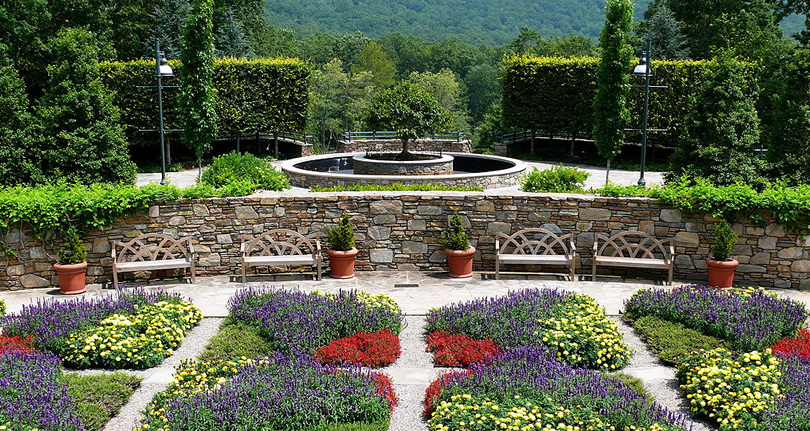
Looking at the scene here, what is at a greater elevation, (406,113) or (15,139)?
(406,113)

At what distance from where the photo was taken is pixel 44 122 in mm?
19578

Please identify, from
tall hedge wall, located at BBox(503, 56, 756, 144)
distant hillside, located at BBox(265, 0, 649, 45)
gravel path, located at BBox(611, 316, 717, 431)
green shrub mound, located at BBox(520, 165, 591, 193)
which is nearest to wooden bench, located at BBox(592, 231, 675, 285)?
green shrub mound, located at BBox(520, 165, 591, 193)

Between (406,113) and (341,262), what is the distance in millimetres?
9119

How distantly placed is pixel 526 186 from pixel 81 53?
1325 centimetres

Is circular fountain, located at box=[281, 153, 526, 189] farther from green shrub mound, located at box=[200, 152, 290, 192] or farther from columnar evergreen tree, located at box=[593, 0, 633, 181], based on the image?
green shrub mound, located at box=[200, 152, 290, 192]

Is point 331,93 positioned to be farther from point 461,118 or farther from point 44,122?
point 44,122

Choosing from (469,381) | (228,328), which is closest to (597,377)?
(469,381)

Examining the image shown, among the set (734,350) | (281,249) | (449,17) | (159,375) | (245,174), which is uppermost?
(449,17)

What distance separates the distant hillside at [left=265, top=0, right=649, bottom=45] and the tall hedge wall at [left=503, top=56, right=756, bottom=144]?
79064mm

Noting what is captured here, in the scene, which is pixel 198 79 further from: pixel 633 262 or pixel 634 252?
pixel 633 262

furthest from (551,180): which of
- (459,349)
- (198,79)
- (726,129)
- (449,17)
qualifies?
A: (449,17)

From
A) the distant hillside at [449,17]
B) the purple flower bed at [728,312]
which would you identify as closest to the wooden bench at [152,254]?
the purple flower bed at [728,312]

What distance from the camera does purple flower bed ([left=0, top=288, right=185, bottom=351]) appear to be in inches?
298

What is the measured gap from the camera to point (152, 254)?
10.7 meters
